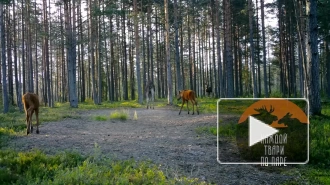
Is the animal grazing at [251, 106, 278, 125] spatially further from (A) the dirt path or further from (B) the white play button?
(A) the dirt path

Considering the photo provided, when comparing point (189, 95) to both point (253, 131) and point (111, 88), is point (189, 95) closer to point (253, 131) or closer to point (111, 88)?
point (253, 131)

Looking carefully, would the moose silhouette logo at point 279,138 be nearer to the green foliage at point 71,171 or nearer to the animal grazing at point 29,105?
the green foliage at point 71,171

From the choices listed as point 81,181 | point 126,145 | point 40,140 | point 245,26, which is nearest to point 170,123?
point 126,145

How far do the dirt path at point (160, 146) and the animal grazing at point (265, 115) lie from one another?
42.8 inches

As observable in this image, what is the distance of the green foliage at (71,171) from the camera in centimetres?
454

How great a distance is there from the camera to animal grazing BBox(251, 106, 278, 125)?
19.8ft

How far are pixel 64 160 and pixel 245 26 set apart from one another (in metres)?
33.7

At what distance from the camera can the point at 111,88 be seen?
114 ft
